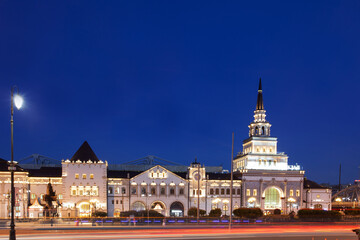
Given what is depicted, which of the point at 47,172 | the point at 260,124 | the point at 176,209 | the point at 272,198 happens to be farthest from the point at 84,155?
the point at 260,124

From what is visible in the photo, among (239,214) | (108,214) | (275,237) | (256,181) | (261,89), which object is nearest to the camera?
(275,237)

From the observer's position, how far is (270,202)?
98.8 meters

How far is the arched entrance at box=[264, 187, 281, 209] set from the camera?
3878 inches

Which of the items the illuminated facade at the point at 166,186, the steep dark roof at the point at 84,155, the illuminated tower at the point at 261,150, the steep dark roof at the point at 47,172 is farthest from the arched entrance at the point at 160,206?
the illuminated tower at the point at 261,150

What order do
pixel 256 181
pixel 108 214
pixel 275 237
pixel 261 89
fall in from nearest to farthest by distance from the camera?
pixel 275 237 < pixel 108 214 < pixel 256 181 < pixel 261 89

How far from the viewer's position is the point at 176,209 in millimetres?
93250

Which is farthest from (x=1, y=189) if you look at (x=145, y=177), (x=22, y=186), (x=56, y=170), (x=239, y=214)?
(x=239, y=214)

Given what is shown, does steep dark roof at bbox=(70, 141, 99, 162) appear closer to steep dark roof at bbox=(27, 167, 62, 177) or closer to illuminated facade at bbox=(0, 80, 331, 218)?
illuminated facade at bbox=(0, 80, 331, 218)

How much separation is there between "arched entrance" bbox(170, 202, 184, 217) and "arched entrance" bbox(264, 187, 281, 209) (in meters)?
19.7

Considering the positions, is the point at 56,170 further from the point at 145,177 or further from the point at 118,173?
the point at 145,177

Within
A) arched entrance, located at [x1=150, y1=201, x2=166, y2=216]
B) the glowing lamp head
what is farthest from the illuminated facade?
the glowing lamp head

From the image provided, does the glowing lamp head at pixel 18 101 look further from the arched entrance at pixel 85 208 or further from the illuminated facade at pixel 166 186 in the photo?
the arched entrance at pixel 85 208

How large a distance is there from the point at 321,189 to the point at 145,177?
42.0m

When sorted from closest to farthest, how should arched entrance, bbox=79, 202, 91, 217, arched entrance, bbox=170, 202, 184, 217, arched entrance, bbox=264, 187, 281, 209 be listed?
arched entrance, bbox=79, 202, 91, 217 → arched entrance, bbox=170, 202, 184, 217 → arched entrance, bbox=264, 187, 281, 209
